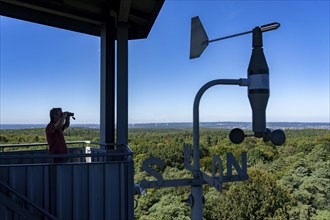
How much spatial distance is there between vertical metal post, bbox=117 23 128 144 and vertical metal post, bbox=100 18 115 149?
81 millimetres

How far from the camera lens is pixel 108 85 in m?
4.09

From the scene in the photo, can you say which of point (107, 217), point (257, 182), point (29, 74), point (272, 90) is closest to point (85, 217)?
point (107, 217)

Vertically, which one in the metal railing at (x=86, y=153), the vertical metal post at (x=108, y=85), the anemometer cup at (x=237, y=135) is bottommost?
the metal railing at (x=86, y=153)

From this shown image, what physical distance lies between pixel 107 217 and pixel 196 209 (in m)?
0.93

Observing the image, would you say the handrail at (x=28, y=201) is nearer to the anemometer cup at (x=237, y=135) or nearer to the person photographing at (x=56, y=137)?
the person photographing at (x=56, y=137)

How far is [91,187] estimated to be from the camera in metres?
2.70

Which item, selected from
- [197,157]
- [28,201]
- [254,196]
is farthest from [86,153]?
[254,196]

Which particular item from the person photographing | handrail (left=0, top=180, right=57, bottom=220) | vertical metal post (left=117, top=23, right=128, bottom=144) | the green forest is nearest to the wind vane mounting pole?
handrail (left=0, top=180, right=57, bottom=220)

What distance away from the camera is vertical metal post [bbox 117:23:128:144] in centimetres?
409

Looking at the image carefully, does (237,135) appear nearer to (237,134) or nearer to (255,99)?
(237,134)

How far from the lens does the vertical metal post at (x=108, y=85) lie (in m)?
4.07

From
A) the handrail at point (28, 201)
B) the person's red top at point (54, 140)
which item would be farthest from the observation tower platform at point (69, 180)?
the person's red top at point (54, 140)

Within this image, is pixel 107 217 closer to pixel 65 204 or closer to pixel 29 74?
pixel 65 204

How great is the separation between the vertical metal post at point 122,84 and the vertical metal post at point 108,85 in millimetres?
81
